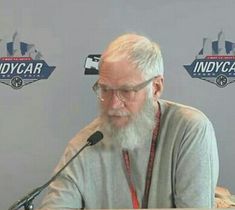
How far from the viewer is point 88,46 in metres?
2.82

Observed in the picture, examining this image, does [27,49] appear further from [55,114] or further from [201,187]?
[201,187]

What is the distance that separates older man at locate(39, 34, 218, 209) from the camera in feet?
5.43

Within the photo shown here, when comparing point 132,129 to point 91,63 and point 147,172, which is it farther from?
point 91,63

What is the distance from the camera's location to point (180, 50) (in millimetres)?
2805

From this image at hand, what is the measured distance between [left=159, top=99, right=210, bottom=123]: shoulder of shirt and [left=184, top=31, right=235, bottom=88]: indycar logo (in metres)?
1.00

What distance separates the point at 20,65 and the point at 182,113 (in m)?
1.32

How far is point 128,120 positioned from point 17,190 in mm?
1388

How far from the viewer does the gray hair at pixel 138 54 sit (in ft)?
5.42

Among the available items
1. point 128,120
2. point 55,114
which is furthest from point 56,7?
point 128,120

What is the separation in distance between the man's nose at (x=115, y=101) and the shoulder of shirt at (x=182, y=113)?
8.2 inches

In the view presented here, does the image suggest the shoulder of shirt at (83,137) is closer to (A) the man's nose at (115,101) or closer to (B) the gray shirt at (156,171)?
(B) the gray shirt at (156,171)

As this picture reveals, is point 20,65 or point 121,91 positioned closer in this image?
point 121,91

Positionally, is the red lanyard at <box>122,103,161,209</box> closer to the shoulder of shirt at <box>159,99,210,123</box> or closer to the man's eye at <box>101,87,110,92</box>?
the shoulder of shirt at <box>159,99,210,123</box>

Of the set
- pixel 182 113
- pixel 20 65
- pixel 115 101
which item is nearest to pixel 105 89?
pixel 115 101
